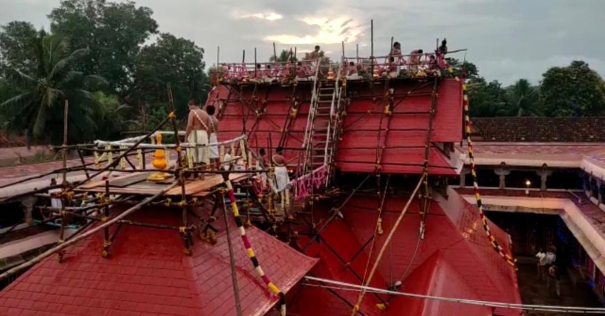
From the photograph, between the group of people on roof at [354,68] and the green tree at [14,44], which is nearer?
the group of people on roof at [354,68]

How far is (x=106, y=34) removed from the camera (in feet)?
A: 158

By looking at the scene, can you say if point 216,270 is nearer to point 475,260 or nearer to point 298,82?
point 475,260

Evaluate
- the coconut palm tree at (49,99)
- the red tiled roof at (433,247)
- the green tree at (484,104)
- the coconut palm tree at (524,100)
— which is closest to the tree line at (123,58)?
the coconut palm tree at (49,99)

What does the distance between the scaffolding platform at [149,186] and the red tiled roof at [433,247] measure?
5.29 metres

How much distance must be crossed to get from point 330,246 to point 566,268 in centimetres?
1571

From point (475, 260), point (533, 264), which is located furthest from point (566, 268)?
point (475, 260)

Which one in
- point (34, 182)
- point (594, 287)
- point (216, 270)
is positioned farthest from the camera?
point (594, 287)

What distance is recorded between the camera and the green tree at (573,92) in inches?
1905

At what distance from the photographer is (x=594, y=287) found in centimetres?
1955

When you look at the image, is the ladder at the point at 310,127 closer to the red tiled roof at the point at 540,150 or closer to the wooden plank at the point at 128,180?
the wooden plank at the point at 128,180

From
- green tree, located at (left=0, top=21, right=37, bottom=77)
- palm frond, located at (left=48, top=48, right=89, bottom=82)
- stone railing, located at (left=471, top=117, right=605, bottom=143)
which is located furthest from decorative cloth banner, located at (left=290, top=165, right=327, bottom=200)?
green tree, located at (left=0, top=21, right=37, bottom=77)

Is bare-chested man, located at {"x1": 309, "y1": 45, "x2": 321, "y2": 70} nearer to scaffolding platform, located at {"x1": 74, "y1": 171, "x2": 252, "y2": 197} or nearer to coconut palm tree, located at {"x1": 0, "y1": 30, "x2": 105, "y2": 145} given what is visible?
scaffolding platform, located at {"x1": 74, "y1": 171, "x2": 252, "y2": 197}

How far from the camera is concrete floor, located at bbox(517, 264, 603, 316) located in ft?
62.6

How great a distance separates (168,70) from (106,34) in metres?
7.13
